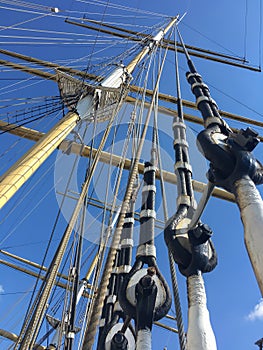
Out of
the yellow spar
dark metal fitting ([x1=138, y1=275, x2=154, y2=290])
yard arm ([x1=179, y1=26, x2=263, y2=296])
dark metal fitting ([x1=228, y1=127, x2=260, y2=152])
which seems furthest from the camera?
Answer: the yellow spar

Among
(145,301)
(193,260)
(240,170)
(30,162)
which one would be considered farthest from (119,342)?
(30,162)

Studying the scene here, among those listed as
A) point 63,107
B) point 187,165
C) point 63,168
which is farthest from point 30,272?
point 187,165

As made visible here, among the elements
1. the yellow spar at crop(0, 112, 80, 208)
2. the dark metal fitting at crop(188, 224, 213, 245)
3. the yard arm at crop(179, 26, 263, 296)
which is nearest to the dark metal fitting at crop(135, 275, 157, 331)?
the dark metal fitting at crop(188, 224, 213, 245)

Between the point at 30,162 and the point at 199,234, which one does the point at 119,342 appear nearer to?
the point at 199,234

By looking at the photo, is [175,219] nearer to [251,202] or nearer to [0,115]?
[251,202]

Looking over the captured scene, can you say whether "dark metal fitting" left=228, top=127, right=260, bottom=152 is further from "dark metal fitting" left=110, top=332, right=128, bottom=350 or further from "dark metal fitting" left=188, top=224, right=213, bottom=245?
"dark metal fitting" left=110, top=332, right=128, bottom=350

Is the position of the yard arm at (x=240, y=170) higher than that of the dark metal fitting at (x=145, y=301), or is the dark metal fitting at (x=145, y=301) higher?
the yard arm at (x=240, y=170)

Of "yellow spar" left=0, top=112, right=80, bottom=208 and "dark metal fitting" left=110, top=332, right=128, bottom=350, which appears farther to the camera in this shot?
"yellow spar" left=0, top=112, right=80, bottom=208

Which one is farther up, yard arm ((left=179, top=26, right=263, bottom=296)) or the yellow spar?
the yellow spar

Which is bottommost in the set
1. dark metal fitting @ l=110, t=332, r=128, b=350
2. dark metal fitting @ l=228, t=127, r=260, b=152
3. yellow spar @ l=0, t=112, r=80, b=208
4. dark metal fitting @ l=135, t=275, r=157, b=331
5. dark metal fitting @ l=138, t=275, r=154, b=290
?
dark metal fitting @ l=135, t=275, r=157, b=331

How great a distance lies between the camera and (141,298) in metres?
1.49

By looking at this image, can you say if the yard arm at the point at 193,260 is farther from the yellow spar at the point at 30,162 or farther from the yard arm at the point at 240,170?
the yellow spar at the point at 30,162

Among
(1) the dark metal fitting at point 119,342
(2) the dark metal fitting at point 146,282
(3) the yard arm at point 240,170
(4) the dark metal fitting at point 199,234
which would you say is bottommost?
(2) the dark metal fitting at point 146,282

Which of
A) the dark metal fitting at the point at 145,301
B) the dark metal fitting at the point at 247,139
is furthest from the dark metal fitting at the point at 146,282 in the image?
the dark metal fitting at the point at 247,139
